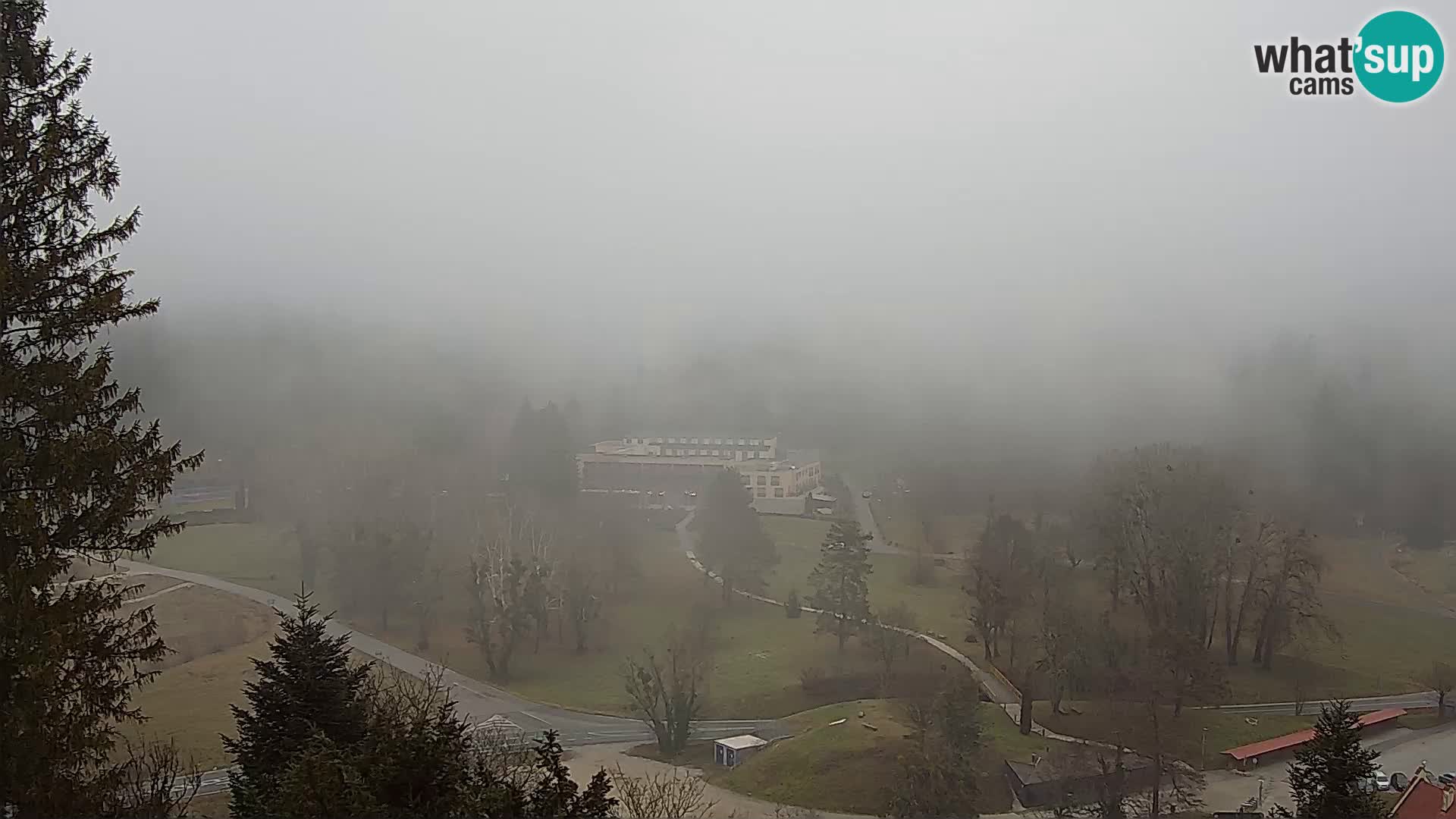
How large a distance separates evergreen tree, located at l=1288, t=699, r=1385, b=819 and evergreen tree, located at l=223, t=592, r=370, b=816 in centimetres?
455

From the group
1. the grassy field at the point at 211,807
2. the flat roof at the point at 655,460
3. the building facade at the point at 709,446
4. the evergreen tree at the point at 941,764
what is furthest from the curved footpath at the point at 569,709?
the grassy field at the point at 211,807

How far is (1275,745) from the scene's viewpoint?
7312mm

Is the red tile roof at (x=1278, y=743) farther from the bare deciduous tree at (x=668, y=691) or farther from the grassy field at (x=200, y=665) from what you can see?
the grassy field at (x=200, y=665)

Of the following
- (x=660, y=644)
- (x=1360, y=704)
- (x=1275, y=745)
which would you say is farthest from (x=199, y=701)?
(x=1360, y=704)

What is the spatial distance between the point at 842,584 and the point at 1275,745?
4.72 metres

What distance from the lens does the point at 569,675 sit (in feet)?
32.3

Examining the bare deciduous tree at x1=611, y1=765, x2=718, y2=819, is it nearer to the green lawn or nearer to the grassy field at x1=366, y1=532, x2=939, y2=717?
the grassy field at x1=366, y1=532, x2=939, y2=717

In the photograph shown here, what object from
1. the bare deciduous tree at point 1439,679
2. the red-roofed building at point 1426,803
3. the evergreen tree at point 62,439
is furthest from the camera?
the bare deciduous tree at point 1439,679

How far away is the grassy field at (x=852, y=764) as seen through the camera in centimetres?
665

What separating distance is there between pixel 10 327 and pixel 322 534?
826cm

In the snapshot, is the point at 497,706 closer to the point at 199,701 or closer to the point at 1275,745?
the point at 199,701

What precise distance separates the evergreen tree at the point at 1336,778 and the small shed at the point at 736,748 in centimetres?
448

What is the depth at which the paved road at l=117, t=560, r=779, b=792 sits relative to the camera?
27.6 feet

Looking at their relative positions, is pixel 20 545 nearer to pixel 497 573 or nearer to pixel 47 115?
pixel 47 115
